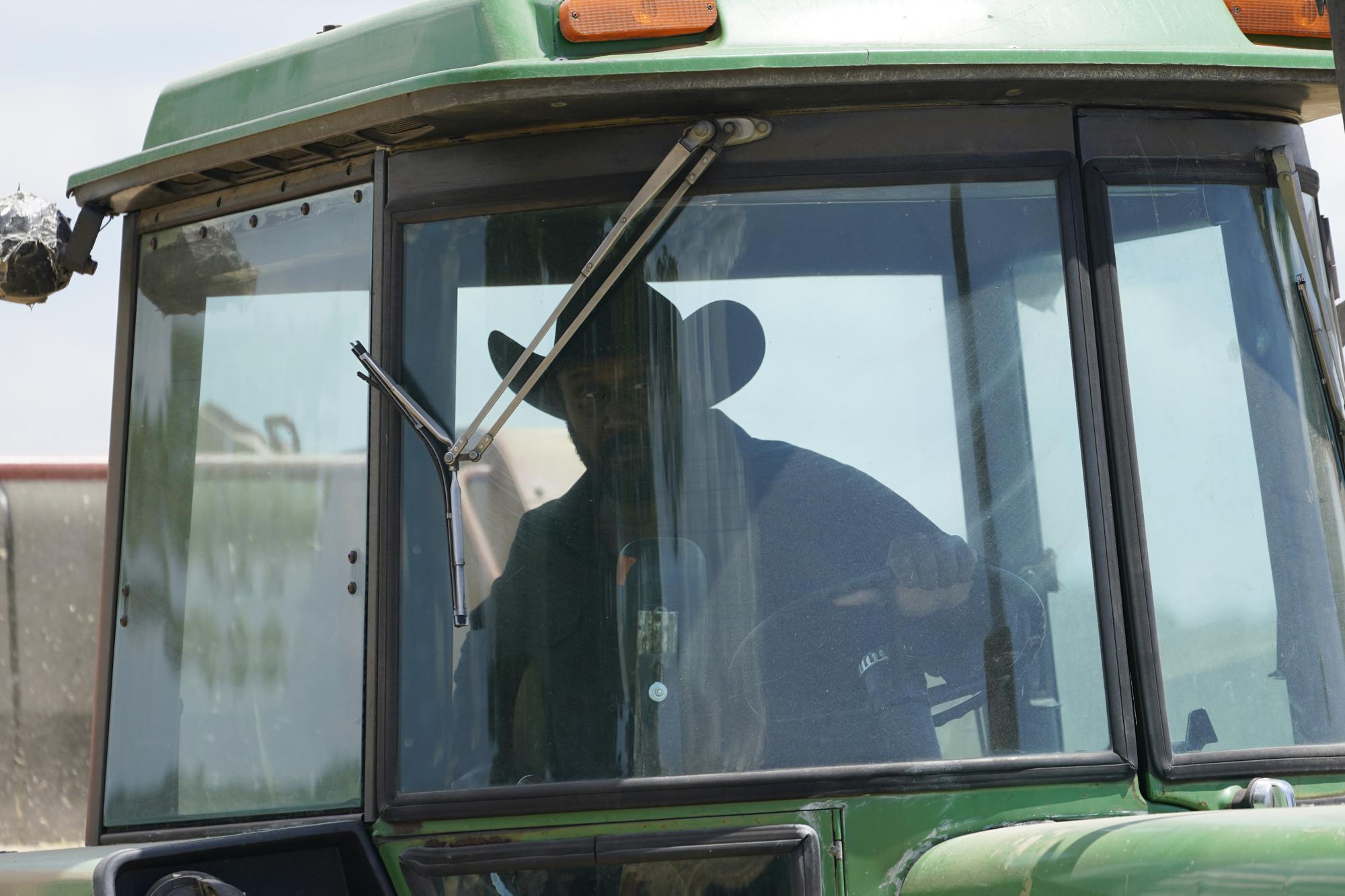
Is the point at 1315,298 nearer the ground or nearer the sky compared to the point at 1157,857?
nearer the sky

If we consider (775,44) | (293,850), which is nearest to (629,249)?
(775,44)

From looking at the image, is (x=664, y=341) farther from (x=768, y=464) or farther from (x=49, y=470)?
(x=49, y=470)

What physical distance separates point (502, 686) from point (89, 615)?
7.27 ft

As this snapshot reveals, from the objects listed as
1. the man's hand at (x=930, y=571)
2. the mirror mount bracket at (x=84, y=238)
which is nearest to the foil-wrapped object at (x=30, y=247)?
the mirror mount bracket at (x=84, y=238)

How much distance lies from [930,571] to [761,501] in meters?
0.25

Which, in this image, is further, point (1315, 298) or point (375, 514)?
point (1315, 298)

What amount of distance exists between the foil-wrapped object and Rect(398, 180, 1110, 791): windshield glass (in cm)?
79

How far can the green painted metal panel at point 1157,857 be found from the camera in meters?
1.54

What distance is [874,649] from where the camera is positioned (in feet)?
7.03

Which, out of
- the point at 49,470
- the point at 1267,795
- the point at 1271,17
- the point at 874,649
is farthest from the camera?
the point at 49,470

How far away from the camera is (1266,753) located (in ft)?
7.04

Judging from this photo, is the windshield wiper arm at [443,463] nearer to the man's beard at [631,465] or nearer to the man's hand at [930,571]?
the man's beard at [631,465]

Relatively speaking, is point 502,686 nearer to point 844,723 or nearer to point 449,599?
point 449,599

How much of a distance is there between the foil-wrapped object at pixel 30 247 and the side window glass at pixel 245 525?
183mm
